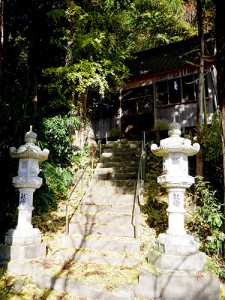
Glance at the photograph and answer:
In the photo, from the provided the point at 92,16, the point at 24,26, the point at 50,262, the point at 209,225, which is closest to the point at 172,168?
the point at 209,225

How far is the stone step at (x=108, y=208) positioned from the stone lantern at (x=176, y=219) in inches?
78.8

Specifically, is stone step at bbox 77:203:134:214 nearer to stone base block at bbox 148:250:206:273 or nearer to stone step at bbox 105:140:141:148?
stone base block at bbox 148:250:206:273

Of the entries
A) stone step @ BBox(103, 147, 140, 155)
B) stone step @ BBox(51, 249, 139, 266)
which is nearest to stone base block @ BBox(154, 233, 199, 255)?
stone step @ BBox(51, 249, 139, 266)

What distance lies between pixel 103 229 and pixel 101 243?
536mm

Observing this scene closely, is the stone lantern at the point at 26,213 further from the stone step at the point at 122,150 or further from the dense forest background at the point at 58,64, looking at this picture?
the stone step at the point at 122,150

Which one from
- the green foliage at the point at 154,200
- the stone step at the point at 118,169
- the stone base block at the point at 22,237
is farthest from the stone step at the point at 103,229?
the stone step at the point at 118,169

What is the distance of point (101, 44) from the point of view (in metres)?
11.9

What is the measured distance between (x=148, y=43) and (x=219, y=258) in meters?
20.5

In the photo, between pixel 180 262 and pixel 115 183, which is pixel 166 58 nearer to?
pixel 115 183

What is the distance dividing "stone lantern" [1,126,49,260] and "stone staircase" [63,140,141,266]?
2.97ft

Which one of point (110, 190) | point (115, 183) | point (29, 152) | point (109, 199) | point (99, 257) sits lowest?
point (99, 257)

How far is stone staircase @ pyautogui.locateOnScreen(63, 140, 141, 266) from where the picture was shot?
623cm

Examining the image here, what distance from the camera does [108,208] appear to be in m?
7.64

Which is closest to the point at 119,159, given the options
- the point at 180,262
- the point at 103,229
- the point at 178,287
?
the point at 103,229
